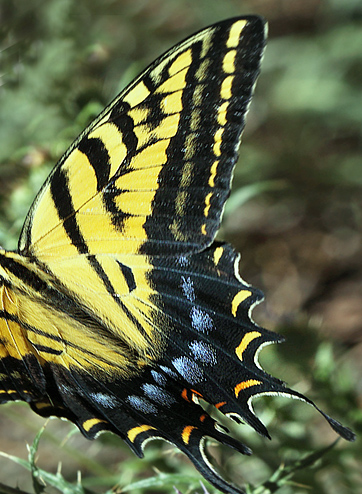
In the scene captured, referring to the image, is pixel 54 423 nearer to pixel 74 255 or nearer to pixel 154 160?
pixel 74 255

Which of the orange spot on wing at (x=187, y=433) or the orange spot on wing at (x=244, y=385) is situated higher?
the orange spot on wing at (x=244, y=385)

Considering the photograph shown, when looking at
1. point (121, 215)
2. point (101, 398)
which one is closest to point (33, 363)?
point (101, 398)

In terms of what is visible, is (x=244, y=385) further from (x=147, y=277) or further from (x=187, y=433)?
(x=147, y=277)

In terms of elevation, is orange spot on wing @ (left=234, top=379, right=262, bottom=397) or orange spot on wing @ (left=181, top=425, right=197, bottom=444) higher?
orange spot on wing @ (left=234, top=379, right=262, bottom=397)

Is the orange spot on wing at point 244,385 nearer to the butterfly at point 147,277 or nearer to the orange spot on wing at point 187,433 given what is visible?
the butterfly at point 147,277

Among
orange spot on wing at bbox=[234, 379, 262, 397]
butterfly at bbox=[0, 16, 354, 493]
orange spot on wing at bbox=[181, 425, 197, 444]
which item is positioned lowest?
orange spot on wing at bbox=[181, 425, 197, 444]

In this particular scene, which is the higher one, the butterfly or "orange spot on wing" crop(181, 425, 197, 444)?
the butterfly

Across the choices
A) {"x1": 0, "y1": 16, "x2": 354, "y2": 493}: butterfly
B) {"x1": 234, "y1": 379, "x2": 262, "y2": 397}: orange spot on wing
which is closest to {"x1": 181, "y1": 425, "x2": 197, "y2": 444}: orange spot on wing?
{"x1": 0, "y1": 16, "x2": 354, "y2": 493}: butterfly

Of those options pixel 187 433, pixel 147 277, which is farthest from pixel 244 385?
pixel 147 277

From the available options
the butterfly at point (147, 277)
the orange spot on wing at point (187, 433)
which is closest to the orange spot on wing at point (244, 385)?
the butterfly at point (147, 277)

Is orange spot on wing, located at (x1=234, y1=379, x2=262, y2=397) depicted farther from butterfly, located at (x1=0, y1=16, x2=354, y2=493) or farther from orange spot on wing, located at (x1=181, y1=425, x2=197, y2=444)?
orange spot on wing, located at (x1=181, y1=425, x2=197, y2=444)
